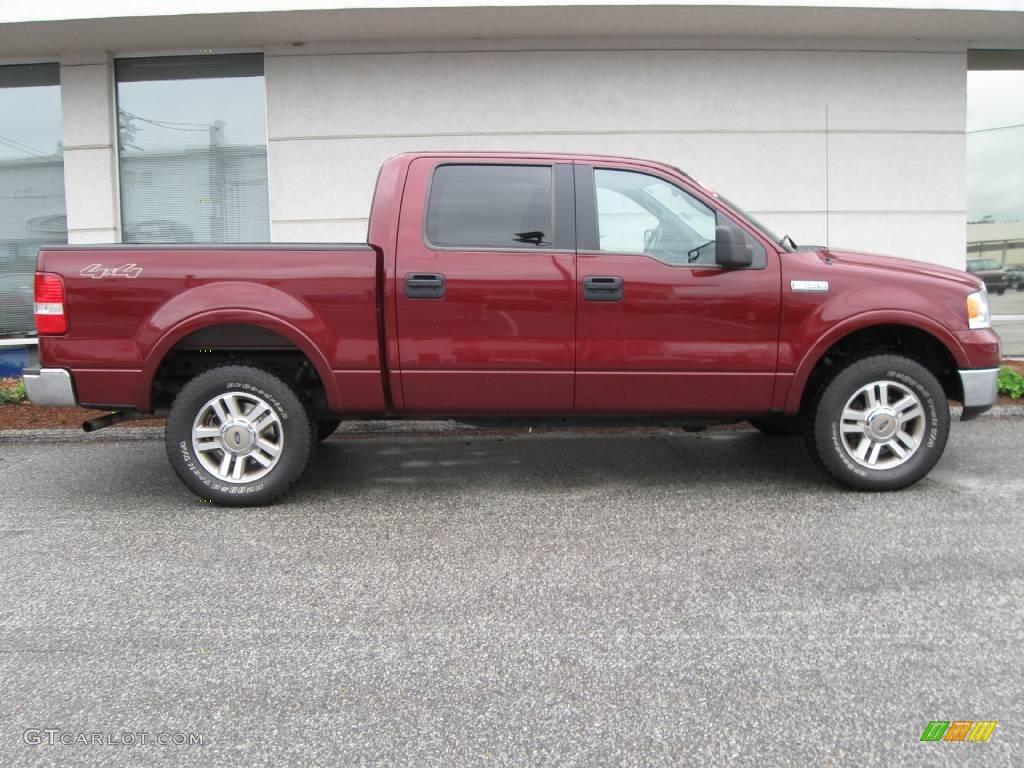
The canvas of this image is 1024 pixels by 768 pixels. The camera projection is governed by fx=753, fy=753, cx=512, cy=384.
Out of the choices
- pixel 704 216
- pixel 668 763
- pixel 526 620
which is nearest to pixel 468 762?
pixel 668 763

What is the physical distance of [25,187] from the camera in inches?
364

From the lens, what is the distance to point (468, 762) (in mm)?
2115

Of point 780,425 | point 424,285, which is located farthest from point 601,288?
point 780,425

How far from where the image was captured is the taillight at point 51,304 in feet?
14.0

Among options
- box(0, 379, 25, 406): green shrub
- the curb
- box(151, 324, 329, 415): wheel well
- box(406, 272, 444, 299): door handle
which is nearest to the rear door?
box(406, 272, 444, 299): door handle

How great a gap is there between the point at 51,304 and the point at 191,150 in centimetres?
550

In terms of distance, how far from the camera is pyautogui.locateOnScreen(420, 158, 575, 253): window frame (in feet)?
14.3

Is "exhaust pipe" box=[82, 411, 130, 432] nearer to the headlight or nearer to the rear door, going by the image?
the rear door

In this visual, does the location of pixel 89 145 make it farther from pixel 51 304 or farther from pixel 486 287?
pixel 486 287

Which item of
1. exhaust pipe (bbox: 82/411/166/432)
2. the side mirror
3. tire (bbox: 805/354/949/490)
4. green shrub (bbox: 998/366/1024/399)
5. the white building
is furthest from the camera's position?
the white building

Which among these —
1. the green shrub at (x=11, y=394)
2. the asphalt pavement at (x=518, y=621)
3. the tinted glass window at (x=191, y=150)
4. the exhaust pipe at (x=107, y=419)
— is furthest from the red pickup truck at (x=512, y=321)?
the tinted glass window at (x=191, y=150)

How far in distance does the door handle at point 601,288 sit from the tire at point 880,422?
140 centimetres

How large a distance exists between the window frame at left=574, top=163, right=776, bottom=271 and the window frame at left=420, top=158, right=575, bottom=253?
0.18ft

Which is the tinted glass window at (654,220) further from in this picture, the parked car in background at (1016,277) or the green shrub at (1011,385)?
the parked car in background at (1016,277)
